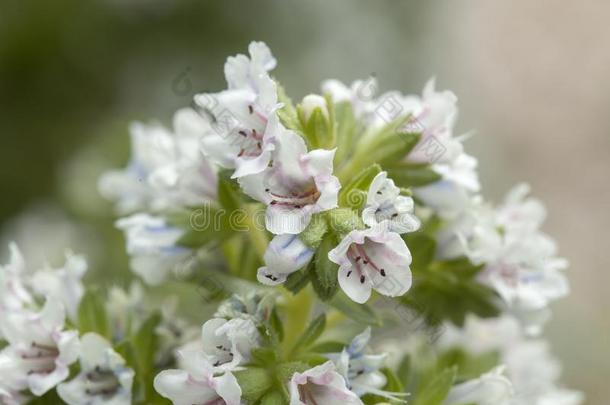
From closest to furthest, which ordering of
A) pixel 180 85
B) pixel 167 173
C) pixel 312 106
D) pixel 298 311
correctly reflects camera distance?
pixel 312 106 → pixel 298 311 → pixel 167 173 → pixel 180 85

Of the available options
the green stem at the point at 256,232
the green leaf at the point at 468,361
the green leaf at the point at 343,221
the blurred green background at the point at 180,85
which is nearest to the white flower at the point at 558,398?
the green leaf at the point at 468,361

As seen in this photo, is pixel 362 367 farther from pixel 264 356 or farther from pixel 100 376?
pixel 100 376

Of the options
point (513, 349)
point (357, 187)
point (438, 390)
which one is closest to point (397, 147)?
point (357, 187)

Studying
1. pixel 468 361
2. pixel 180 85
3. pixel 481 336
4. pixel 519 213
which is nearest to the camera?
pixel 519 213

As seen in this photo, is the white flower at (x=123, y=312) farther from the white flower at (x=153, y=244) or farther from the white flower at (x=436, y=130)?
the white flower at (x=436, y=130)

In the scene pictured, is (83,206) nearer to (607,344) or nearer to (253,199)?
(253,199)

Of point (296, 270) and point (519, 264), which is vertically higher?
point (519, 264)
